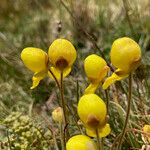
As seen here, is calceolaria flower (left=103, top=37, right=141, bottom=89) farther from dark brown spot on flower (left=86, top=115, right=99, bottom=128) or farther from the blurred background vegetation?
the blurred background vegetation

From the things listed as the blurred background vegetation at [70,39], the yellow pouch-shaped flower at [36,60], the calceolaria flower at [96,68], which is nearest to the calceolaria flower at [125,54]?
the calceolaria flower at [96,68]

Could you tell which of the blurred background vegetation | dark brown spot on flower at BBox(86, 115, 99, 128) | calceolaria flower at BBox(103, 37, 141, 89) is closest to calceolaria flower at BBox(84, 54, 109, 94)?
calceolaria flower at BBox(103, 37, 141, 89)

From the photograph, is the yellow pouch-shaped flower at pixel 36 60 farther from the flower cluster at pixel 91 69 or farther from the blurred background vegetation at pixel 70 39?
the blurred background vegetation at pixel 70 39

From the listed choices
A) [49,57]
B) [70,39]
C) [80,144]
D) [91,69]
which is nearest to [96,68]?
[91,69]

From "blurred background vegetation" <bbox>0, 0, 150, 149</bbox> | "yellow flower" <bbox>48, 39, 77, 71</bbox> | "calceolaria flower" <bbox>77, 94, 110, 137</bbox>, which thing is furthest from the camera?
"blurred background vegetation" <bbox>0, 0, 150, 149</bbox>

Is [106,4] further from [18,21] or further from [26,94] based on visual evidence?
[26,94]
